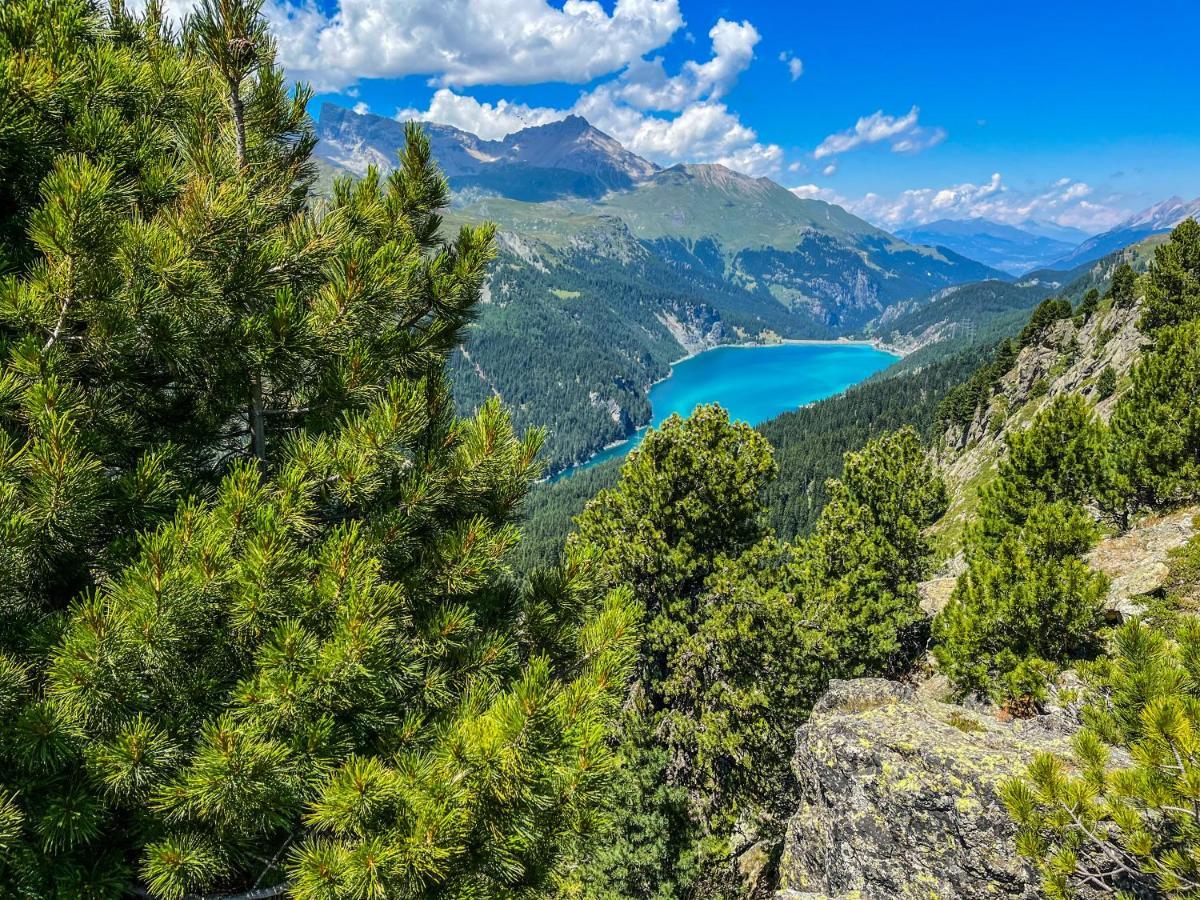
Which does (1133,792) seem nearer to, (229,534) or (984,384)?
(229,534)

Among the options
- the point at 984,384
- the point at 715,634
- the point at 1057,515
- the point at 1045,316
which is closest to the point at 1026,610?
the point at 1057,515

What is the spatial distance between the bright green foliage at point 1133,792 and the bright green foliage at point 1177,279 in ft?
157

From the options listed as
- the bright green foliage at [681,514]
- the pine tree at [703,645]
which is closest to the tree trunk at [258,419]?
the pine tree at [703,645]

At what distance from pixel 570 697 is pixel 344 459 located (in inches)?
93.5

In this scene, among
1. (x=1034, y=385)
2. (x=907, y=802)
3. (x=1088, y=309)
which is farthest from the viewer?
(x=1088, y=309)

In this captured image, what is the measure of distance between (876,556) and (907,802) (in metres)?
9.50

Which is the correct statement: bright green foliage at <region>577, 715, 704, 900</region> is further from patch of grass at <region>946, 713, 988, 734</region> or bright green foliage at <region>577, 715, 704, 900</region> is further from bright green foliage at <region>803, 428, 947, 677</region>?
patch of grass at <region>946, 713, 988, 734</region>

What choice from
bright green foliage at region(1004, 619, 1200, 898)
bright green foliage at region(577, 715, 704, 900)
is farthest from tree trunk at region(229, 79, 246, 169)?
bright green foliage at region(577, 715, 704, 900)

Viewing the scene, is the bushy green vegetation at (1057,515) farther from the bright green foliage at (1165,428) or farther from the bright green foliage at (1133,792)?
the bright green foliage at (1133,792)

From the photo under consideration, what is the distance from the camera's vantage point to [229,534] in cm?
354

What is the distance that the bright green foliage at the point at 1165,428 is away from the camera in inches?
642

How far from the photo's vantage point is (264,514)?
137 inches

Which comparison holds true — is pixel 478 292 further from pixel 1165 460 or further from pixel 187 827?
pixel 1165 460

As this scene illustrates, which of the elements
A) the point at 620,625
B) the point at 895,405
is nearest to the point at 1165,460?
the point at 620,625
